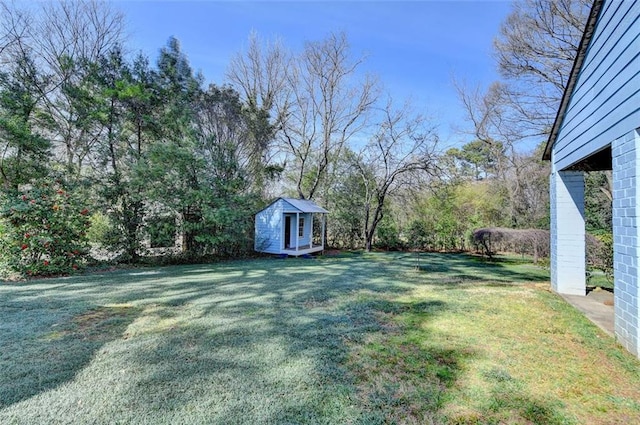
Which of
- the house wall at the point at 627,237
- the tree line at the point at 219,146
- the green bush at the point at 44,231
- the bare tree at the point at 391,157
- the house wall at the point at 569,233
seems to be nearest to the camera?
the house wall at the point at 627,237

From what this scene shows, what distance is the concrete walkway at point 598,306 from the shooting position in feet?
12.9

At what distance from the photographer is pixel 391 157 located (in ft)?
47.4

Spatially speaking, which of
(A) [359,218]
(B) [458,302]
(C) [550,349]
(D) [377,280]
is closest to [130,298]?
(D) [377,280]

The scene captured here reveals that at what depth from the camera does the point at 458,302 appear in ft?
16.3

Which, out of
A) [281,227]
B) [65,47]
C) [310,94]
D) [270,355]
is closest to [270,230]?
[281,227]

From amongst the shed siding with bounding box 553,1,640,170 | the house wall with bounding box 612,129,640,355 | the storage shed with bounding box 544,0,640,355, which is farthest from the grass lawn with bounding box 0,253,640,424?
the shed siding with bounding box 553,1,640,170

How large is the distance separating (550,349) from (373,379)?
2.14 meters

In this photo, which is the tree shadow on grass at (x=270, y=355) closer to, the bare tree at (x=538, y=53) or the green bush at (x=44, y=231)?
the green bush at (x=44, y=231)

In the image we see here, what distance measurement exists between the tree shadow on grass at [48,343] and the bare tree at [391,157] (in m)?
12.1

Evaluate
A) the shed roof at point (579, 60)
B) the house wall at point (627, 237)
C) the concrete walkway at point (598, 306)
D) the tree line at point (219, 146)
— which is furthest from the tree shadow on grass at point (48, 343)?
the shed roof at point (579, 60)

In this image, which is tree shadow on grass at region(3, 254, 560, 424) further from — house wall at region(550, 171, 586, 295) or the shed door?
the shed door

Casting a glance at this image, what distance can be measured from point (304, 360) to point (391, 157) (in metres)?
12.9

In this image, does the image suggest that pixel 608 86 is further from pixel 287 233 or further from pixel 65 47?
pixel 65 47

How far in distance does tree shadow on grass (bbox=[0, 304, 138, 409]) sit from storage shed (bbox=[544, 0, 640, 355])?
5.51 meters
